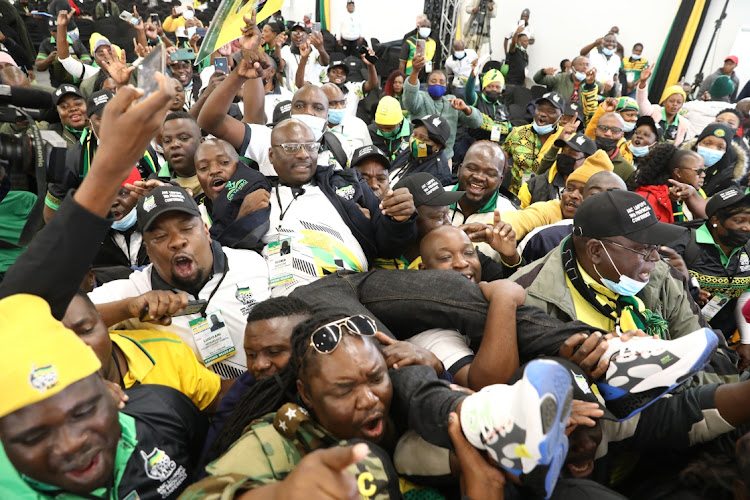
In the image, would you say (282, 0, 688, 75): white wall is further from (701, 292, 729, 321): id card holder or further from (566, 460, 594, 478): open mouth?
(566, 460, 594, 478): open mouth

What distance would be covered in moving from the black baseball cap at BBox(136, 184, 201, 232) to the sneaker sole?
208cm

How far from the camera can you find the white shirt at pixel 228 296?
237cm

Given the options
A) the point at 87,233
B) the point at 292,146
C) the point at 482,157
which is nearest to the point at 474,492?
the point at 87,233

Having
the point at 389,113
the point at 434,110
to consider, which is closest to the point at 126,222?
the point at 389,113

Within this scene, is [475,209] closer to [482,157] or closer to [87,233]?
[482,157]

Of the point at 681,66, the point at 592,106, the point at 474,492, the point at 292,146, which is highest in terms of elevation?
the point at 681,66

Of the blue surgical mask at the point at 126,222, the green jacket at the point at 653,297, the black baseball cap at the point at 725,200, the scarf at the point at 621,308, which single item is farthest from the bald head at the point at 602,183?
the blue surgical mask at the point at 126,222

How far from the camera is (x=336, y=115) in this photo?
212 inches

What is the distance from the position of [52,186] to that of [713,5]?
13.8 meters

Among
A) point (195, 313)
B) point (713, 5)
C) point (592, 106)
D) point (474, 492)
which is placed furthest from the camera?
point (713, 5)

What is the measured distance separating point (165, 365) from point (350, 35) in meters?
10.4

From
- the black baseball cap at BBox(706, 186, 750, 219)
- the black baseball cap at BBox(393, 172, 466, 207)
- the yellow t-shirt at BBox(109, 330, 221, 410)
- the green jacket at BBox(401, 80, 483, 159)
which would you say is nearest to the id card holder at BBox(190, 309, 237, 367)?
the yellow t-shirt at BBox(109, 330, 221, 410)

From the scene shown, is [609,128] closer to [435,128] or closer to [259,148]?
[435,128]

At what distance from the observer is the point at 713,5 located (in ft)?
35.7
